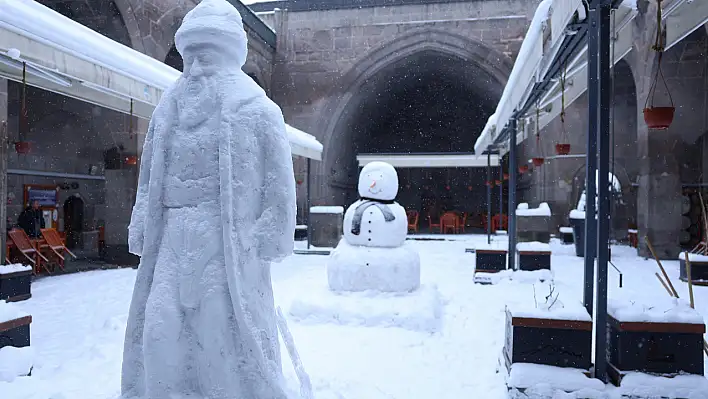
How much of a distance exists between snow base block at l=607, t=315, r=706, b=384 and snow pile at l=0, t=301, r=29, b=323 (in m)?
4.37

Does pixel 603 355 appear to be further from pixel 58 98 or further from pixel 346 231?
pixel 58 98

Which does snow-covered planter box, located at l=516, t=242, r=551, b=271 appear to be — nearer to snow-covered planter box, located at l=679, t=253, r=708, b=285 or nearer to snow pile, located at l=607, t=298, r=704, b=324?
snow-covered planter box, located at l=679, t=253, r=708, b=285

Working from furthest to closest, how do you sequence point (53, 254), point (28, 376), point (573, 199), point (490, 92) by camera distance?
1. point (490, 92)
2. point (573, 199)
3. point (53, 254)
4. point (28, 376)

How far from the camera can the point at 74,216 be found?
13125 millimetres

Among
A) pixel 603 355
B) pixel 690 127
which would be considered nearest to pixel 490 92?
pixel 690 127

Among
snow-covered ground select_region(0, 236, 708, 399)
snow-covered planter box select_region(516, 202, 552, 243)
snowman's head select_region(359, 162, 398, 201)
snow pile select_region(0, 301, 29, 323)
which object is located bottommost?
snow-covered ground select_region(0, 236, 708, 399)

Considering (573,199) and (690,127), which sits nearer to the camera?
(690,127)

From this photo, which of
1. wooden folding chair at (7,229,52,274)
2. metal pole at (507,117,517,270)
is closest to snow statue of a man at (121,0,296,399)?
metal pole at (507,117,517,270)

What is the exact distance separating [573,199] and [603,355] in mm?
12063

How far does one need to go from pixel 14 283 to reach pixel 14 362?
3.12 m

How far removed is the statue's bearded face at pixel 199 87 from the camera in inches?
108

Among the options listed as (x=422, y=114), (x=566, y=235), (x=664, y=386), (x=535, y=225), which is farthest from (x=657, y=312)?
(x=422, y=114)

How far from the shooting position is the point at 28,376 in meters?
3.71

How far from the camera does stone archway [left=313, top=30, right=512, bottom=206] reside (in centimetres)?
1506
